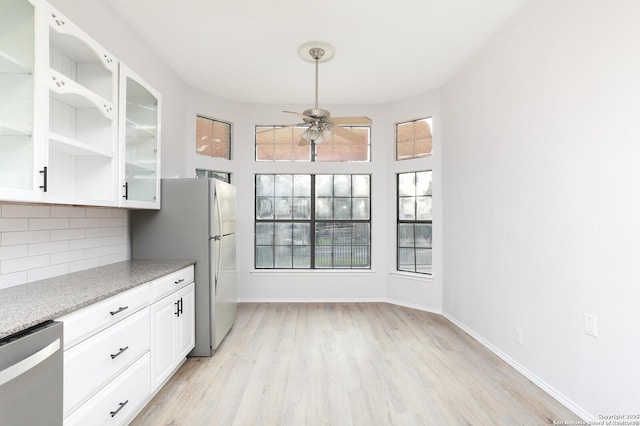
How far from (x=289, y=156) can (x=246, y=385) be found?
3428 millimetres

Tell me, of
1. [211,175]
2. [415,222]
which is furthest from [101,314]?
[415,222]

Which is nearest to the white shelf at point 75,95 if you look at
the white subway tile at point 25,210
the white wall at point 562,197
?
the white subway tile at point 25,210

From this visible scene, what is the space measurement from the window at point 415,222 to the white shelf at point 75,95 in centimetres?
384

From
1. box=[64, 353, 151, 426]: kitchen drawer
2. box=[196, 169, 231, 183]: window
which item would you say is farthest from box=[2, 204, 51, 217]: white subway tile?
box=[196, 169, 231, 183]: window

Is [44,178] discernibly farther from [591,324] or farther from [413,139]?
[413,139]

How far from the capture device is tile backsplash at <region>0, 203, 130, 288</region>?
78.7 inches

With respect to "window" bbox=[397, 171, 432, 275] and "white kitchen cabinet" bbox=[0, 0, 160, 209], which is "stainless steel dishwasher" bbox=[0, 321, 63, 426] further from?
"window" bbox=[397, 171, 432, 275]

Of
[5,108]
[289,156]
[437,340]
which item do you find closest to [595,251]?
[437,340]

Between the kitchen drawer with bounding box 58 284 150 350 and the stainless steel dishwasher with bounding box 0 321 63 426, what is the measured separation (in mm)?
120

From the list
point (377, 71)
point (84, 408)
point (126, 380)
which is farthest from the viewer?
point (377, 71)

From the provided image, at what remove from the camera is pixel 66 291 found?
6.15 feet

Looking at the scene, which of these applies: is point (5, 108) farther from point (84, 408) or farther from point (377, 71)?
point (377, 71)

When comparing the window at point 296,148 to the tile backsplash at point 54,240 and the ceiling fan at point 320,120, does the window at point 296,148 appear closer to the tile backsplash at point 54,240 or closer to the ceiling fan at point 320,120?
the ceiling fan at point 320,120

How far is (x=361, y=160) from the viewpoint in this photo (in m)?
5.27
